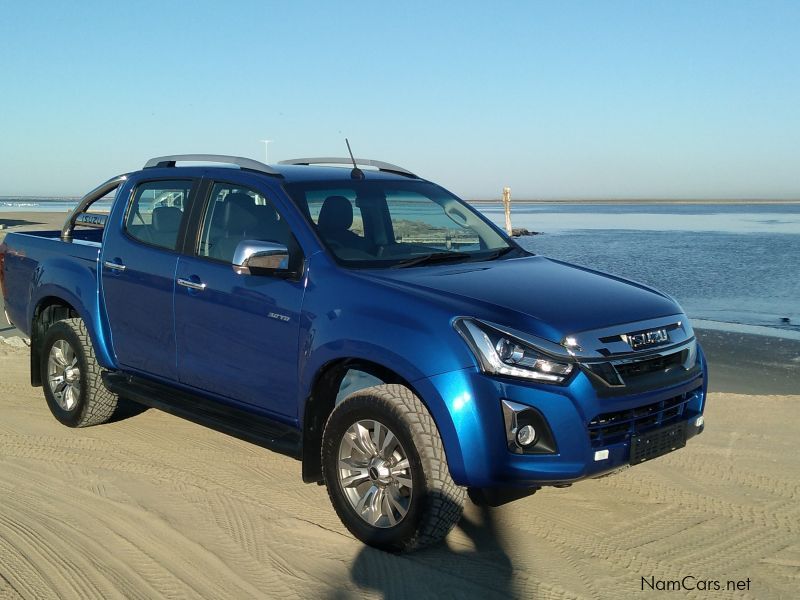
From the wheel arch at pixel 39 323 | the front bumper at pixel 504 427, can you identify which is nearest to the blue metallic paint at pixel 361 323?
the front bumper at pixel 504 427

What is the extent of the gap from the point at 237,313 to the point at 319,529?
1.25 m

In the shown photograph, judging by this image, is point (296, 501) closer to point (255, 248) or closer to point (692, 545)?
point (255, 248)

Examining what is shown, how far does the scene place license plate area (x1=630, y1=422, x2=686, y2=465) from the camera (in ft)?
12.8

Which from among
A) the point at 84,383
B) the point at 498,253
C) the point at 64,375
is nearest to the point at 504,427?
the point at 498,253

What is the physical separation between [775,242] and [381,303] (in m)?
29.2

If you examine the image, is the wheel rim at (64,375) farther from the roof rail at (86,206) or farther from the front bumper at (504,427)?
the front bumper at (504,427)

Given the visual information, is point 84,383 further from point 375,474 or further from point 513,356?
point 513,356

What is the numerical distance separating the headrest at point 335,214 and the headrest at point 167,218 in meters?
1.04

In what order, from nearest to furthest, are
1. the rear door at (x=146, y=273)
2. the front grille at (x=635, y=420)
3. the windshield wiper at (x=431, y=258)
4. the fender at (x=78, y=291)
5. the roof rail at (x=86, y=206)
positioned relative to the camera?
the front grille at (x=635, y=420) < the windshield wiper at (x=431, y=258) < the rear door at (x=146, y=273) < the fender at (x=78, y=291) < the roof rail at (x=86, y=206)

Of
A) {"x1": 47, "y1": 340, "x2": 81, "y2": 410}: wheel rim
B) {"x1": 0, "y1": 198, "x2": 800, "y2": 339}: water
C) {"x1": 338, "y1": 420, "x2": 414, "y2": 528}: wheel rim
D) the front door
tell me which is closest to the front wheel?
{"x1": 338, "y1": 420, "x2": 414, "y2": 528}: wheel rim

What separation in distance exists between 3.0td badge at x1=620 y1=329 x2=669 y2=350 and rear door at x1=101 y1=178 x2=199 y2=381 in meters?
2.72

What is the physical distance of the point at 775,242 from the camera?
98.5 ft

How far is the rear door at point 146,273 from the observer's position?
5.29 meters

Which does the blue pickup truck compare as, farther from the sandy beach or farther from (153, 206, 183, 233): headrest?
the sandy beach
